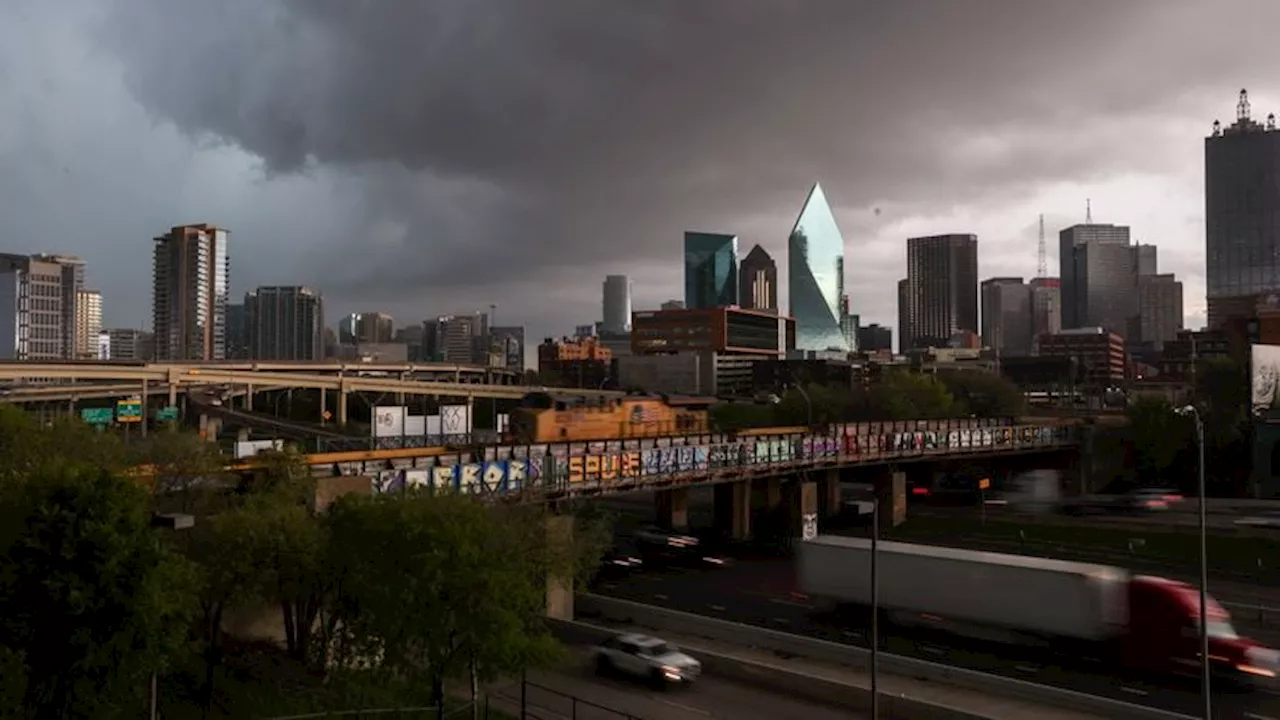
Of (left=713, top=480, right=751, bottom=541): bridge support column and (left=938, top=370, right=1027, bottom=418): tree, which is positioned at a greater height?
(left=938, top=370, right=1027, bottom=418): tree

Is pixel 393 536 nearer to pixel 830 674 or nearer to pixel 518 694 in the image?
pixel 518 694

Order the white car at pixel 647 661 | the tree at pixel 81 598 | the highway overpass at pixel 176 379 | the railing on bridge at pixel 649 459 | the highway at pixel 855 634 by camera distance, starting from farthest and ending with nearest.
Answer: the highway overpass at pixel 176 379 < the railing on bridge at pixel 649 459 < the white car at pixel 647 661 < the highway at pixel 855 634 < the tree at pixel 81 598

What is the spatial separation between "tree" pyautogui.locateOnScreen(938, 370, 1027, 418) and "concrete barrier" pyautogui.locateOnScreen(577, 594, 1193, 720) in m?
94.7

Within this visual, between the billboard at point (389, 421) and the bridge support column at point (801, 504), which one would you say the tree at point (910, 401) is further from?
the billboard at point (389, 421)

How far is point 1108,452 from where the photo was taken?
98.9m

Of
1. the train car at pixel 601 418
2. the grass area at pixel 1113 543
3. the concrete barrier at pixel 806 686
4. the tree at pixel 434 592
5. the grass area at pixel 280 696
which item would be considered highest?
the train car at pixel 601 418

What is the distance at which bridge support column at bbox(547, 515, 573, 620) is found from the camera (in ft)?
106

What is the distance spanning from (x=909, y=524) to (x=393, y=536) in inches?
2417

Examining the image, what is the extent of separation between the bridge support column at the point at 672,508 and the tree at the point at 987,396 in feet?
209

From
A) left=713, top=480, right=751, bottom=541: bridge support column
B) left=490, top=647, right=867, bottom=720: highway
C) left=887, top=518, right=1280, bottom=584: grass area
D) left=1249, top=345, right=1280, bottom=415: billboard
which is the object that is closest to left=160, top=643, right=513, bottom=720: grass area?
left=490, top=647, right=867, bottom=720: highway

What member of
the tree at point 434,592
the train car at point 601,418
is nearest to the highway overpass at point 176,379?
the train car at point 601,418

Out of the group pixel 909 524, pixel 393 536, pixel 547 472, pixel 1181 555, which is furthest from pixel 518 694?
pixel 909 524

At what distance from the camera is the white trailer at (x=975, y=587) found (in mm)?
33594

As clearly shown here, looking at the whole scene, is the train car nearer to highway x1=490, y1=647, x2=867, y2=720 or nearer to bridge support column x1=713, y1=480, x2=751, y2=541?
bridge support column x1=713, y1=480, x2=751, y2=541
